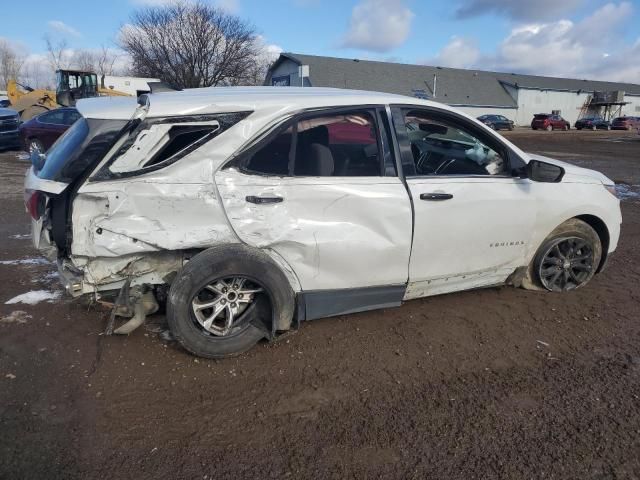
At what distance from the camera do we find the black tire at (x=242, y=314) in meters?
3.16

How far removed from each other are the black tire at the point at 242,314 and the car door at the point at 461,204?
3.50 feet

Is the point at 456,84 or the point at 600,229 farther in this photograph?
the point at 456,84

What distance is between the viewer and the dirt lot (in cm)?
245

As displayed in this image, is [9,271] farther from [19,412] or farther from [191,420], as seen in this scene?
[191,420]

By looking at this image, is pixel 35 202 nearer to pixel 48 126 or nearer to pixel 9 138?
pixel 48 126

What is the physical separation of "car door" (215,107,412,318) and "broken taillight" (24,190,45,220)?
123 centimetres

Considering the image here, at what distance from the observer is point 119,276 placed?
3.24m

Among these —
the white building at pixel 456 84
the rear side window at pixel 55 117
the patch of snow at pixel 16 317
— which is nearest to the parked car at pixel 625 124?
the white building at pixel 456 84


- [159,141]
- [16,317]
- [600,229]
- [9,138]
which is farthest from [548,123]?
[16,317]

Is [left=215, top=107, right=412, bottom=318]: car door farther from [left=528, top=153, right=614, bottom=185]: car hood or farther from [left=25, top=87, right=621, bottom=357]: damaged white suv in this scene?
[left=528, top=153, right=614, bottom=185]: car hood

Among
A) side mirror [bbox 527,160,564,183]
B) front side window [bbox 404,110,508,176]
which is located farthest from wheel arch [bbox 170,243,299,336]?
side mirror [bbox 527,160,564,183]

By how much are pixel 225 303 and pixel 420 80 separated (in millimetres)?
54857

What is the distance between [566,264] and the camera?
14.5ft

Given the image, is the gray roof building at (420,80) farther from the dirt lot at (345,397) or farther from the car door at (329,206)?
the dirt lot at (345,397)
